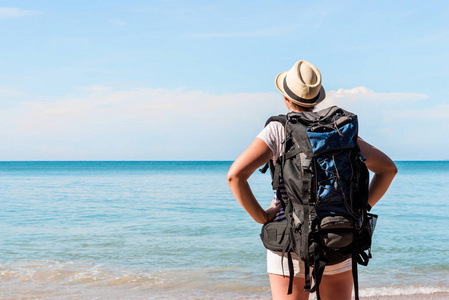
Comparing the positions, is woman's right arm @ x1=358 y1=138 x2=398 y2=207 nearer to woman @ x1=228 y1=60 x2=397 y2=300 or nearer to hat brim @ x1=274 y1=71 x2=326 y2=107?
woman @ x1=228 y1=60 x2=397 y2=300

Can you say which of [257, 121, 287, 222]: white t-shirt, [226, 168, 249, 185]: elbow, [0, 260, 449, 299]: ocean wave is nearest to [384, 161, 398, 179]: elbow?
[257, 121, 287, 222]: white t-shirt

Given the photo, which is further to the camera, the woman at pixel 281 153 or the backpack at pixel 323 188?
the woman at pixel 281 153

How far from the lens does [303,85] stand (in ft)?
7.63

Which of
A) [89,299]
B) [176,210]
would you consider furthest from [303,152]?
[176,210]

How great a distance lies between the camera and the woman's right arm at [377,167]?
2342 millimetres

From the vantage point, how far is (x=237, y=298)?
19.5ft

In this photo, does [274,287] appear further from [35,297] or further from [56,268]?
[56,268]

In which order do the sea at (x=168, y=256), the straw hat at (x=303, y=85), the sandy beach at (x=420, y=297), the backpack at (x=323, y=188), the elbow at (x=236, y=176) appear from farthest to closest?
the sea at (x=168, y=256) < the sandy beach at (x=420, y=297) < the straw hat at (x=303, y=85) < the elbow at (x=236, y=176) < the backpack at (x=323, y=188)

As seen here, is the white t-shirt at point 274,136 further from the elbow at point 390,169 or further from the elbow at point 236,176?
the elbow at point 390,169

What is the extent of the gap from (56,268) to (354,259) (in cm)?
661

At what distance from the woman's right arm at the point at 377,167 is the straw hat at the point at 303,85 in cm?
32

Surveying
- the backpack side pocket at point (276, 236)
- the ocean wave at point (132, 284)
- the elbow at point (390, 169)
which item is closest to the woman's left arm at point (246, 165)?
the backpack side pocket at point (276, 236)

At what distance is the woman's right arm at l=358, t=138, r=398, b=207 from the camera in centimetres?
234

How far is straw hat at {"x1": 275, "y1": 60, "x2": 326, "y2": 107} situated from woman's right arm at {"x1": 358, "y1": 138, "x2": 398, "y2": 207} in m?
0.32
